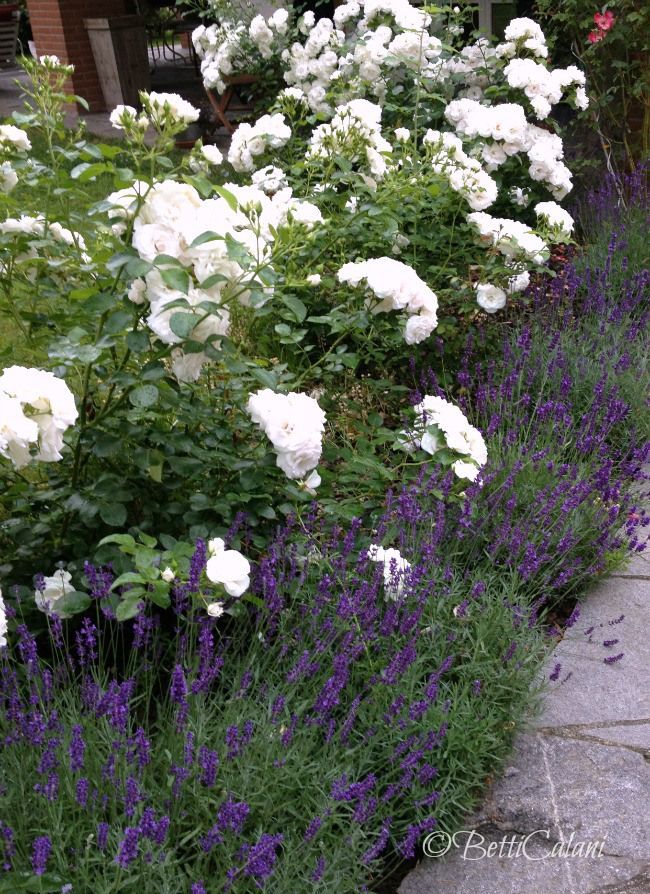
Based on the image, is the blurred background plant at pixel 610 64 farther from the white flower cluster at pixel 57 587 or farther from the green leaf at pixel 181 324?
the white flower cluster at pixel 57 587

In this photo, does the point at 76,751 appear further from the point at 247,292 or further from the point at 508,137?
the point at 508,137

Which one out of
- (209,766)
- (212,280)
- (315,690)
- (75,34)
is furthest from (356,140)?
(75,34)

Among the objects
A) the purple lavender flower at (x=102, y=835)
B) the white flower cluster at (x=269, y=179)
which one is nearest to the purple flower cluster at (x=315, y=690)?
the purple lavender flower at (x=102, y=835)

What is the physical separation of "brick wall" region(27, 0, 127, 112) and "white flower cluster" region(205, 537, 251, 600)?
10.8 m

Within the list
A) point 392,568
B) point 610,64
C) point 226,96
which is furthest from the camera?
point 226,96

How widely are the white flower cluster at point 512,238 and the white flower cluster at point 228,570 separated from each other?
2117mm

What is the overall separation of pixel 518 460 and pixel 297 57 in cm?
376

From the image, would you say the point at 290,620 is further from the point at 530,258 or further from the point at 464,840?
the point at 530,258

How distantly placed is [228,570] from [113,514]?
0.41 metres

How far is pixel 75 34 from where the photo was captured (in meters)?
11.9

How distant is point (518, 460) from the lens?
309 centimetres

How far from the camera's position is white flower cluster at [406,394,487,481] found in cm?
284

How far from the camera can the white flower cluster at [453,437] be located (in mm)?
2836

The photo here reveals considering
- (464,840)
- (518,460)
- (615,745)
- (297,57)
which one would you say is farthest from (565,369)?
(297,57)
